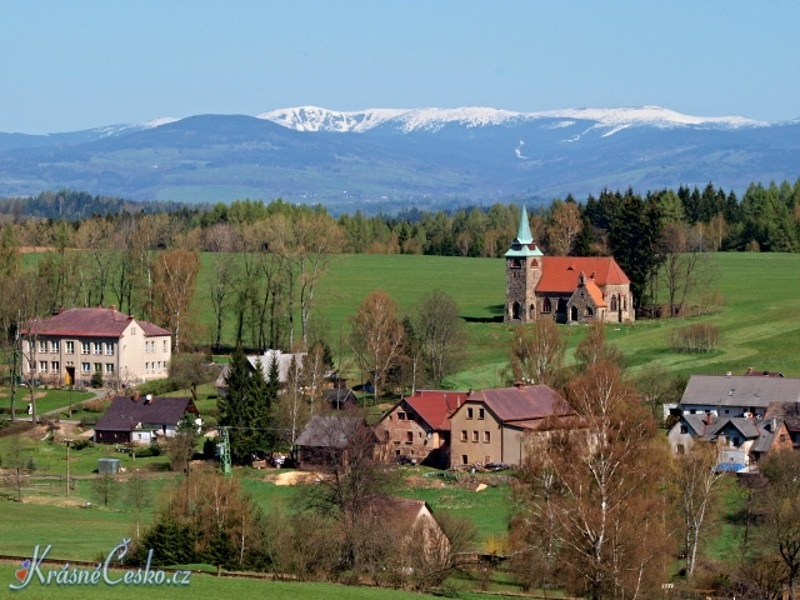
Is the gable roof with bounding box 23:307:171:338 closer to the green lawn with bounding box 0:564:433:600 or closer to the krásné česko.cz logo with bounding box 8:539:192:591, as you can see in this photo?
the krásné česko.cz logo with bounding box 8:539:192:591

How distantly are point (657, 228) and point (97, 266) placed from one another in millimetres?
35677

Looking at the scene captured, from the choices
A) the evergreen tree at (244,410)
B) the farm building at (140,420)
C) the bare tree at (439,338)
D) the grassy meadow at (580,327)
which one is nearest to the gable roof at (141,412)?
the farm building at (140,420)

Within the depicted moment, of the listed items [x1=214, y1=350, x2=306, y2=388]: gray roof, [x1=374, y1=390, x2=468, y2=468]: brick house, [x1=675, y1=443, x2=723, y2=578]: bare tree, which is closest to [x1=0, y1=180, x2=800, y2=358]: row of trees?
[x1=214, y1=350, x2=306, y2=388]: gray roof

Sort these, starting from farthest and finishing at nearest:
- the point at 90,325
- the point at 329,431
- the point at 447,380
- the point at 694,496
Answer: the point at 90,325, the point at 447,380, the point at 329,431, the point at 694,496

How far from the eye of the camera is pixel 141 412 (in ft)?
235

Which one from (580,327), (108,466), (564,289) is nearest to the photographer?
(108,466)

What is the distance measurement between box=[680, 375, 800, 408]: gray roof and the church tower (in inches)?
1208

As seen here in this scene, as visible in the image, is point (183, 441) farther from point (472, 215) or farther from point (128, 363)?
point (472, 215)

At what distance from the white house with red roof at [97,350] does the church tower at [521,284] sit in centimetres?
2356

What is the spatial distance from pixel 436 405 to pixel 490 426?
3.70 metres

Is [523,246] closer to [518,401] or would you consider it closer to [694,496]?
[518,401]

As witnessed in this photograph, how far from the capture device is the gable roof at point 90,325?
86125 millimetres

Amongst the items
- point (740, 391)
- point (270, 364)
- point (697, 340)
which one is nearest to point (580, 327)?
point (697, 340)

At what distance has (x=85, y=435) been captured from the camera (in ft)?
234
